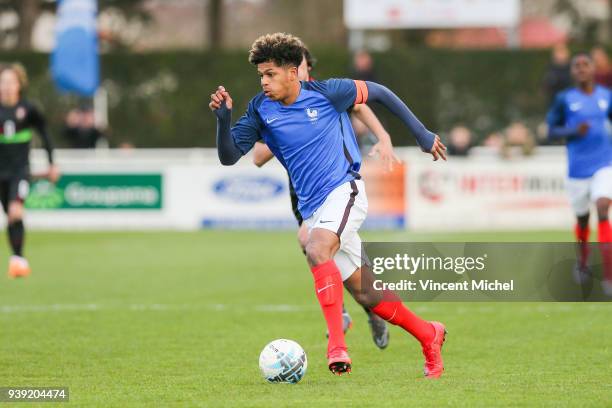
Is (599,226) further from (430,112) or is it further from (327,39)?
(327,39)

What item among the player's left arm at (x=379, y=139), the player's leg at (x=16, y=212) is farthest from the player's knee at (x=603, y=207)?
the player's leg at (x=16, y=212)

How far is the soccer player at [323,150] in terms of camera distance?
744cm

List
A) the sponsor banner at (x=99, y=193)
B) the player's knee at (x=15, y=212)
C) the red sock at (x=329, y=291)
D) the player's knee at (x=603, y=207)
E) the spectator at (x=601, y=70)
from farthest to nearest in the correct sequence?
the sponsor banner at (x=99, y=193) → the spectator at (x=601, y=70) → the player's knee at (x=15, y=212) → the player's knee at (x=603, y=207) → the red sock at (x=329, y=291)

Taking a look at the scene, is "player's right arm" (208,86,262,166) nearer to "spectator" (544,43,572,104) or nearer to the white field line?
the white field line

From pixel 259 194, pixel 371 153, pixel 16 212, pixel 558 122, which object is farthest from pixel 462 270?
pixel 259 194

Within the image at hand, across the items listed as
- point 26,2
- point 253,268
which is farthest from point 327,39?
point 253,268

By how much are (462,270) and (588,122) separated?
5829 millimetres

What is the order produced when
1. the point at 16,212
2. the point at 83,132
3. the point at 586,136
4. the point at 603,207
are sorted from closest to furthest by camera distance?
the point at 603,207 < the point at 586,136 < the point at 16,212 < the point at 83,132

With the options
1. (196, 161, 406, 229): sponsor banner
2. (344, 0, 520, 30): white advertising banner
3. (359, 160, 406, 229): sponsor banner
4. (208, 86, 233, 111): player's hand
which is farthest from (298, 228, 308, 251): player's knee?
(344, 0, 520, 30): white advertising banner

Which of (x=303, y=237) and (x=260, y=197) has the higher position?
(x=303, y=237)

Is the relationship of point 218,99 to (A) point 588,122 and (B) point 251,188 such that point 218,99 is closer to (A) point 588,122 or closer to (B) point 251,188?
(A) point 588,122

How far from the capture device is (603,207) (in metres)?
12.5

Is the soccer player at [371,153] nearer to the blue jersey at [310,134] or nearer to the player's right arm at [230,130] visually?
the blue jersey at [310,134]

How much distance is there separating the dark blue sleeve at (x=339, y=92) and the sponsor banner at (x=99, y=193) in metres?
14.5
